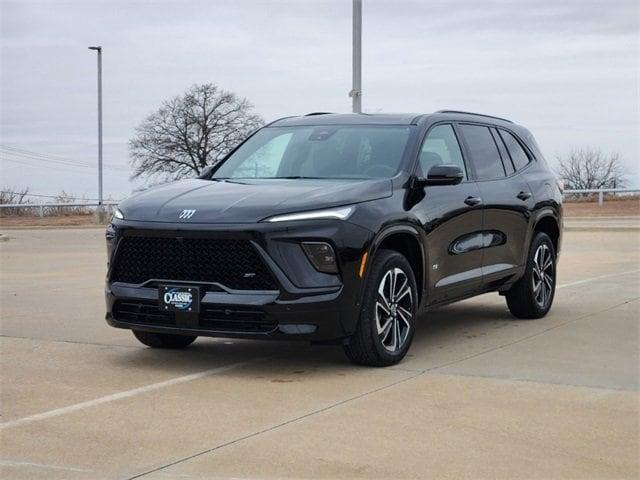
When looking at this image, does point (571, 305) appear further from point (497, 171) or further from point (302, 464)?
point (302, 464)

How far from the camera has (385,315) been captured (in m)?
7.50

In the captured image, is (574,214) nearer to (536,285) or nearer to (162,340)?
(536,285)

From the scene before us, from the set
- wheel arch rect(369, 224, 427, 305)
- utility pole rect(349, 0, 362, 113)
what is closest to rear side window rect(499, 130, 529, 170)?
wheel arch rect(369, 224, 427, 305)

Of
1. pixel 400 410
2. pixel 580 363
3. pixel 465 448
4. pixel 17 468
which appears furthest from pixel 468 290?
pixel 17 468

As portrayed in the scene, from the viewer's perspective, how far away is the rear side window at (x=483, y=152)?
925cm

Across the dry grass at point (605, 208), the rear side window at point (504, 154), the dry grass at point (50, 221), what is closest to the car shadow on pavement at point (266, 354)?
the rear side window at point (504, 154)

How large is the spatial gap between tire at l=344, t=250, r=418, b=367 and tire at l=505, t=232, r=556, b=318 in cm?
248

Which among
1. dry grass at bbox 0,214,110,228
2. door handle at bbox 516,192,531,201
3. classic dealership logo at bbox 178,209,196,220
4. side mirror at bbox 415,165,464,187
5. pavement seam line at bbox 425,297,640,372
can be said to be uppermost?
side mirror at bbox 415,165,464,187

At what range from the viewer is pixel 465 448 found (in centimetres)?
534

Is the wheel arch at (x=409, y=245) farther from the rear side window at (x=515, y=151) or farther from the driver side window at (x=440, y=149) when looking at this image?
the rear side window at (x=515, y=151)

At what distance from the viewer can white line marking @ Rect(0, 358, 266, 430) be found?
5930 millimetres

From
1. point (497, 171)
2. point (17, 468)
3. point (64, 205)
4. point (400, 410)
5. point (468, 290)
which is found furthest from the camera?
point (64, 205)

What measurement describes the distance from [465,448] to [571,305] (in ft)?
20.5

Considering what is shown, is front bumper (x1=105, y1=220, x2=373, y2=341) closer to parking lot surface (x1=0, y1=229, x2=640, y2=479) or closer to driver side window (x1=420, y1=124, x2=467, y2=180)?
parking lot surface (x1=0, y1=229, x2=640, y2=479)
